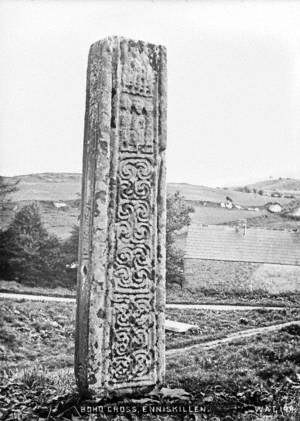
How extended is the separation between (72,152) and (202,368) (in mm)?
5550

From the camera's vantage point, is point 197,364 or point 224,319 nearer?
point 197,364

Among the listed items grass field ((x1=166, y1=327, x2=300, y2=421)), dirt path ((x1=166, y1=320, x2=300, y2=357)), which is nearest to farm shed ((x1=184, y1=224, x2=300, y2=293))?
dirt path ((x1=166, y1=320, x2=300, y2=357))

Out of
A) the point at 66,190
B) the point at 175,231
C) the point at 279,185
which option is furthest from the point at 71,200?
the point at 279,185

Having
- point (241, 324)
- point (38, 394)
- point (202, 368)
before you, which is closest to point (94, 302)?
point (38, 394)

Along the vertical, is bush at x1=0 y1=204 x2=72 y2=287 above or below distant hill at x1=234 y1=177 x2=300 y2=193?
below

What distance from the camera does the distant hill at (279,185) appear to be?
1303 centimetres

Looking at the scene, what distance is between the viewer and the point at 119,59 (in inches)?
189

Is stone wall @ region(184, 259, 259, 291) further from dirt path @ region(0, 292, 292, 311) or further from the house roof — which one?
dirt path @ region(0, 292, 292, 311)

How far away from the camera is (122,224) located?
4.75 meters

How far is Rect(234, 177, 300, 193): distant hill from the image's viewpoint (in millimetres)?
13031

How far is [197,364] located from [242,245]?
17.3 ft

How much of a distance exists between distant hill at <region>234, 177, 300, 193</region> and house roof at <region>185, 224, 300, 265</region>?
40.4 inches

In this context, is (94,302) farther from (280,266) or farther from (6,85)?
(280,266)

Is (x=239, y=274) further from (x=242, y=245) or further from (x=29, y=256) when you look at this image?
(x=29, y=256)
